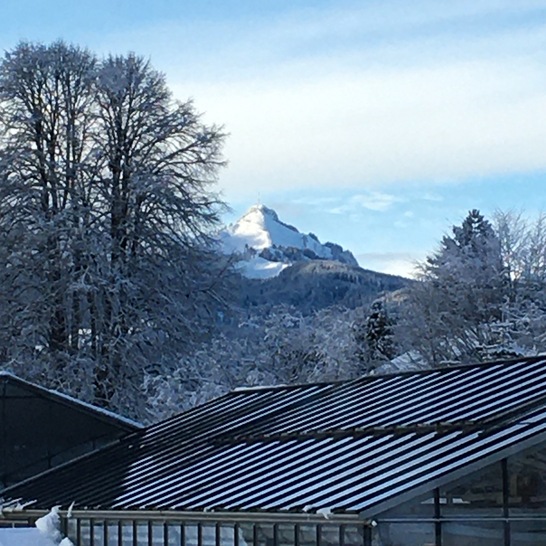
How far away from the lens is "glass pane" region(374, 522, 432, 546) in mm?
12078

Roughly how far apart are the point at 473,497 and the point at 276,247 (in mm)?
124616

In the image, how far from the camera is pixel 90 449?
2392 cm

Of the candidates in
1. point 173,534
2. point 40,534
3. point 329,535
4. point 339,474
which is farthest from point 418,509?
point 40,534

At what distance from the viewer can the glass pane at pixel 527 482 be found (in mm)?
12312

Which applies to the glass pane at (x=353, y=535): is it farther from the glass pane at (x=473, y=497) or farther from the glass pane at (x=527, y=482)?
the glass pane at (x=527, y=482)

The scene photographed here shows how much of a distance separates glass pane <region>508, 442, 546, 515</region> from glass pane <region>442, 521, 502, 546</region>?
25 cm

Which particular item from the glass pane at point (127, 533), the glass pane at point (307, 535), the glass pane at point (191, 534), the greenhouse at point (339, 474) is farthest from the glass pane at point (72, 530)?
the glass pane at point (307, 535)

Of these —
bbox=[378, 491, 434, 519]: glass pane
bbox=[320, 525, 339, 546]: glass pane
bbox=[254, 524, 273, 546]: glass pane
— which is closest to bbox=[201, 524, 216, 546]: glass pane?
bbox=[254, 524, 273, 546]: glass pane

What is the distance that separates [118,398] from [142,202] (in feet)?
17.0

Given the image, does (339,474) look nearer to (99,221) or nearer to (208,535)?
(208,535)

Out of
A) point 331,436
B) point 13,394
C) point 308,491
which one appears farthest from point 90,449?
point 308,491

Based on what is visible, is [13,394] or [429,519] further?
[13,394]

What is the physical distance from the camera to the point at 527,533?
1227cm

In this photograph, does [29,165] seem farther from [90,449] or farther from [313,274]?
[313,274]
